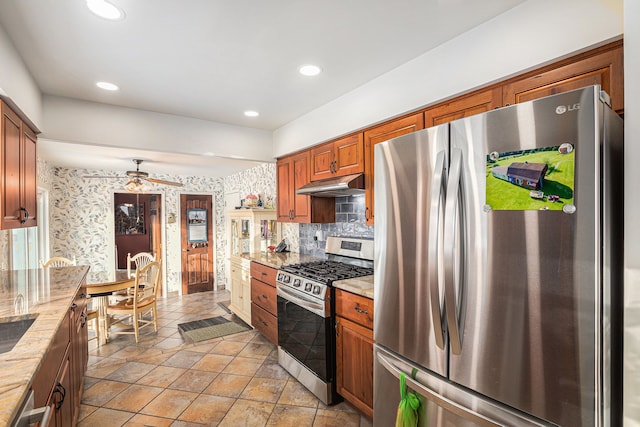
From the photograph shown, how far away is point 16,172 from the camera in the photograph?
83.3 inches

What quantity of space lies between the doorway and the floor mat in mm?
2212

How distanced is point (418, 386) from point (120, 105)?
133 inches

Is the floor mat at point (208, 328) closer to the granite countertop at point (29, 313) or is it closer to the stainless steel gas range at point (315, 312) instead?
the stainless steel gas range at point (315, 312)

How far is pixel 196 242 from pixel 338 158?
4.24m

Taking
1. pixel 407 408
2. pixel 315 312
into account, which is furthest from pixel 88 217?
pixel 407 408

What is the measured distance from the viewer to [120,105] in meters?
3.05

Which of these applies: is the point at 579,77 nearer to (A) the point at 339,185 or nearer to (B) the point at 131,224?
(A) the point at 339,185

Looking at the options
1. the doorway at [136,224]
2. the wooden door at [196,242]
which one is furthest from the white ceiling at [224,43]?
the doorway at [136,224]

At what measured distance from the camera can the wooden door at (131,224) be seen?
6.05 meters

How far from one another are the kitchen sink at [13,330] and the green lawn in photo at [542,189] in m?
2.24

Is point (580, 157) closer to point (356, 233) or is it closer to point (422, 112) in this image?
point (422, 112)

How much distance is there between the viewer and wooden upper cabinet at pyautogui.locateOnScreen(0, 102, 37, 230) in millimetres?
1885

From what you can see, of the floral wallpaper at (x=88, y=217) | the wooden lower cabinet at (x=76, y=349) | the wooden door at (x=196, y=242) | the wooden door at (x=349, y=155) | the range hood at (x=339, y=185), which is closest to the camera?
the wooden lower cabinet at (x=76, y=349)

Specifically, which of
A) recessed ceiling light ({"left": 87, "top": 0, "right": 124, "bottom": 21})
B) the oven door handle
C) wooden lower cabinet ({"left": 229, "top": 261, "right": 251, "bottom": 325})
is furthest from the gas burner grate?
recessed ceiling light ({"left": 87, "top": 0, "right": 124, "bottom": 21})
